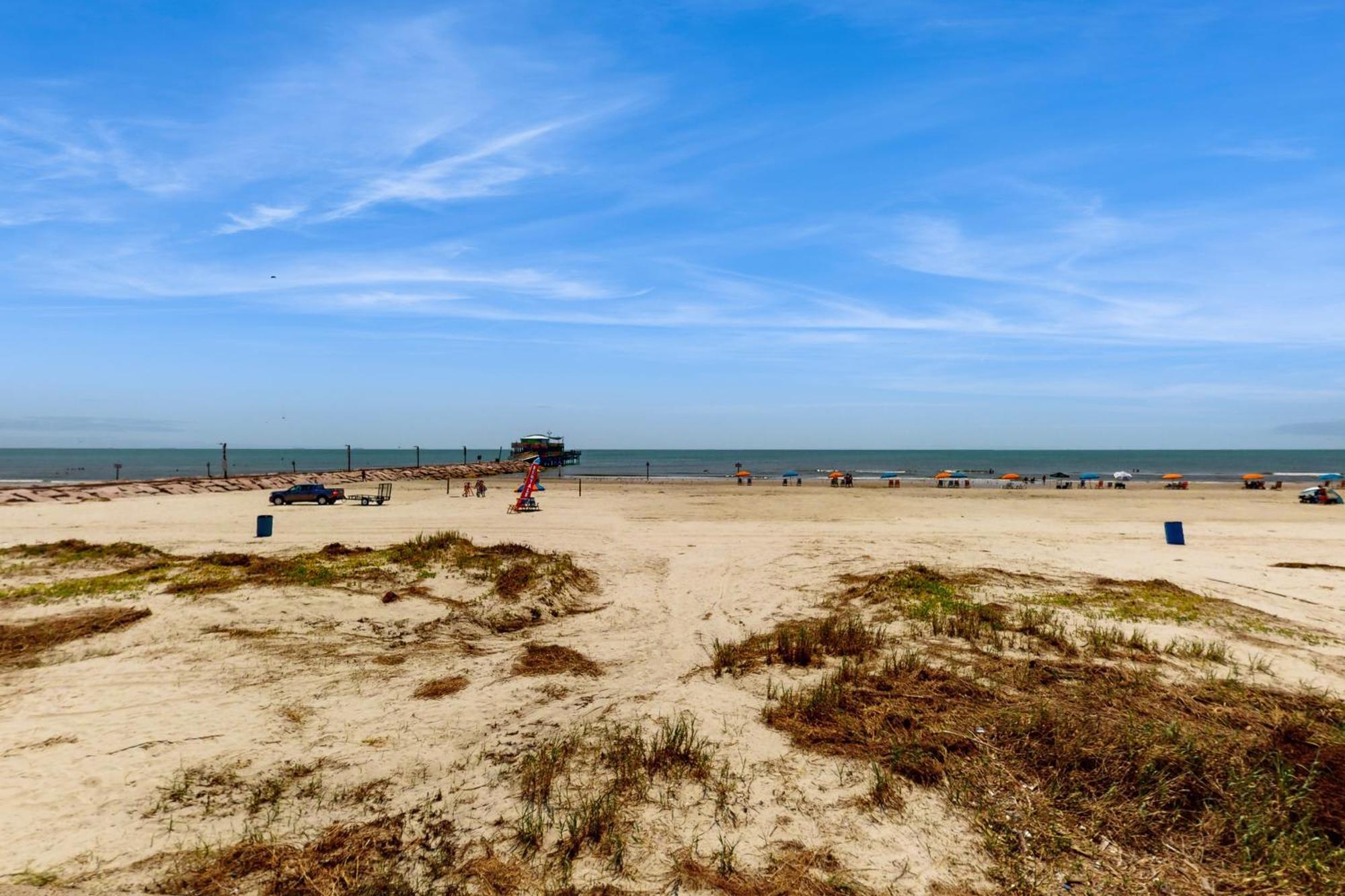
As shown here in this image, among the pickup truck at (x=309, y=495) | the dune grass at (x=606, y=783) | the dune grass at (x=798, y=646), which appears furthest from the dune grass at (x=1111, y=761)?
the pickup truck at (x=309, y=495)

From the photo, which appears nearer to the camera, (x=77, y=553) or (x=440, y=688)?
(x=440, y=688)

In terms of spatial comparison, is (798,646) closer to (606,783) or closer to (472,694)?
(606,783)

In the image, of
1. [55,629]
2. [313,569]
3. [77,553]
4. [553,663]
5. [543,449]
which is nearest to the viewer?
[553,663]

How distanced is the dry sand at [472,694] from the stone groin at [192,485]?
2115 cm

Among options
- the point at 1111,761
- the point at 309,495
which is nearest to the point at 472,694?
the point at 1111,761

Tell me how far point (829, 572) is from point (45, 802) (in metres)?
15.0

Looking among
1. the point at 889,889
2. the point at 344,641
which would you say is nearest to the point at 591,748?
the point at 889,889

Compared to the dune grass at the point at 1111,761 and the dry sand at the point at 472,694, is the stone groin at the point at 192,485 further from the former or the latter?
the dune grass at the point at 1111,761

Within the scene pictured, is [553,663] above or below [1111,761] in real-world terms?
below

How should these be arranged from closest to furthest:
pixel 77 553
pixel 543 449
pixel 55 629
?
pixel 55 629, pixel 77 553, pixel 543 449

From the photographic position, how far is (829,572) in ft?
56.6

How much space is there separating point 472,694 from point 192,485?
5400 centimetres

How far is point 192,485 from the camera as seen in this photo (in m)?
50.7

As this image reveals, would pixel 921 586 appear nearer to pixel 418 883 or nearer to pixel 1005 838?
pixel 1005 838
